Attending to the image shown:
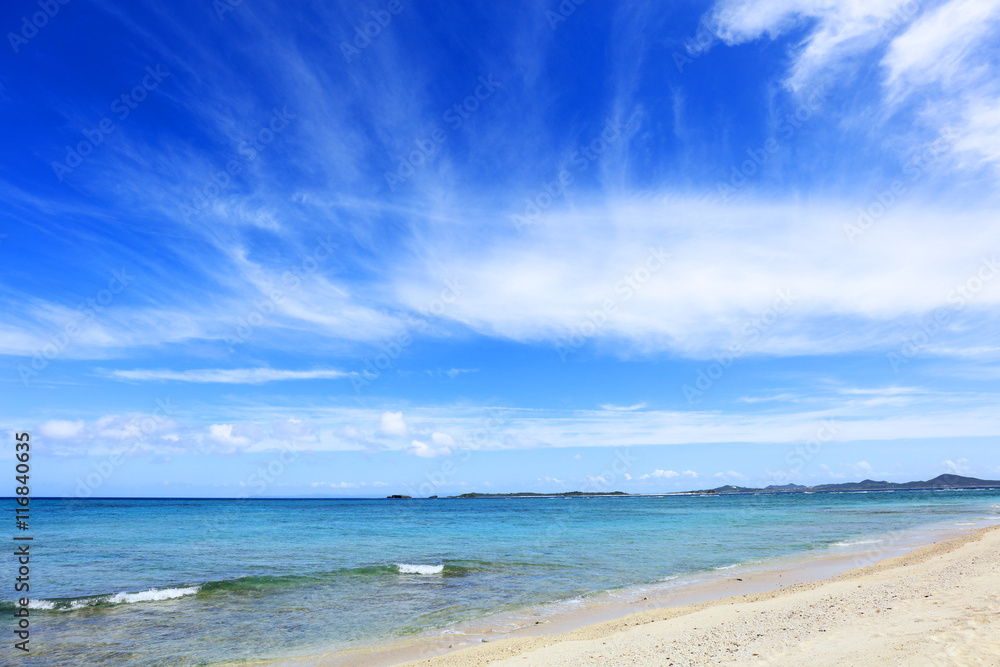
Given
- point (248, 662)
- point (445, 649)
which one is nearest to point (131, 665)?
point (248, 662)

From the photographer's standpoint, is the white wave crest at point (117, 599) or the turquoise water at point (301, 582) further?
the white wave crest at point (117, 599)

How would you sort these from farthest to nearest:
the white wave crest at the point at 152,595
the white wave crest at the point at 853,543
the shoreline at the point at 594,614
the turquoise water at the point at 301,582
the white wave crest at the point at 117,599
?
the white wave crest at the point at 853,543, the white wave crest at the point at 152,595, the white wave crest at the point at 117,599, the turquoise water at the point at 301,582, the shoreline at the point at 594,614

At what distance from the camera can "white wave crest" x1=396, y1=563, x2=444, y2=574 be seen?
2173 cm

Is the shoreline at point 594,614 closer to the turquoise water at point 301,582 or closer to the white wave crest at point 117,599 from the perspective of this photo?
the turquoise water at point 301,582

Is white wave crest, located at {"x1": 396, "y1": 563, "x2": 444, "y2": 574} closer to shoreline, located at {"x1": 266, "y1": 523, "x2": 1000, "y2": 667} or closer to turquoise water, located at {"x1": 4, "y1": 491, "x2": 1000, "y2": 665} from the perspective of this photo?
turquoise water, located at {"x1": 4, "y1": 491, "x2": 1000, "y2": 665}

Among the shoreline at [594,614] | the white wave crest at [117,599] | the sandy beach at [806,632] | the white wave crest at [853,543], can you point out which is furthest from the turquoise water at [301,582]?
the sandy beach at [806,632]

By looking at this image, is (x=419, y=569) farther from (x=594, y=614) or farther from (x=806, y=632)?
(x=806, y=632)

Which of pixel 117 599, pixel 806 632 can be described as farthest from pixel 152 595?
pixel 806 632

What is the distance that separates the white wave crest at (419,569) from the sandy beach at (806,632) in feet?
34.0

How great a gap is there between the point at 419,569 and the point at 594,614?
9.93 metres

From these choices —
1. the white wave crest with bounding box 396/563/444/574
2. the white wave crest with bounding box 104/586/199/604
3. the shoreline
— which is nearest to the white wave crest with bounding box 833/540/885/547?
the shoreline

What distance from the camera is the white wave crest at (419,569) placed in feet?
71.3

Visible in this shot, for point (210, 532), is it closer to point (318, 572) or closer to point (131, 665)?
point (318, 572)

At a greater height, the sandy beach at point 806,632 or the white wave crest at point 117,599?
the sandy beach at point 806,632
